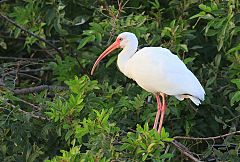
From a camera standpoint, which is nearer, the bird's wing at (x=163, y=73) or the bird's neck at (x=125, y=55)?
the bird's wing at (x=163, y=73)

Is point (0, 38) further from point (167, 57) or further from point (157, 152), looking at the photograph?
point (157, 152)

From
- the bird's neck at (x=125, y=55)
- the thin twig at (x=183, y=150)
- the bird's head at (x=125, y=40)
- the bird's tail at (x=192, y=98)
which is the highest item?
the bird's head at (x=125, y=40)

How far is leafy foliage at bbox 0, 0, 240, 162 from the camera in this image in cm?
588

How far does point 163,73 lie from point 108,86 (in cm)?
76

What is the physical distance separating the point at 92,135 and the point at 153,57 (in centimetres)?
95

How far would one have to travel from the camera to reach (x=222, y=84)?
23.6 feet

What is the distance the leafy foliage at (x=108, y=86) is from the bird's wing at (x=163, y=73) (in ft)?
0.67

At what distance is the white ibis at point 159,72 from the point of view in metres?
6.28

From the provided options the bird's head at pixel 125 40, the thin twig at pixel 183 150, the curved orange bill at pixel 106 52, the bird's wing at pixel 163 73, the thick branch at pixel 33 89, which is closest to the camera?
the thin twig at pixel 183 150

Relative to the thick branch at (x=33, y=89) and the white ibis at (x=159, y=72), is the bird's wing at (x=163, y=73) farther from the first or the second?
the thick branch at (x=33, y=89)

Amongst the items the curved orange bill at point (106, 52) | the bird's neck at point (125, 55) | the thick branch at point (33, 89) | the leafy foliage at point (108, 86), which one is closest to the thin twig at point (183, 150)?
the leafy foliage at point (108, 86)

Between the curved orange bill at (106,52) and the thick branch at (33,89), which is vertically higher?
the curved orange bill at (106,52)

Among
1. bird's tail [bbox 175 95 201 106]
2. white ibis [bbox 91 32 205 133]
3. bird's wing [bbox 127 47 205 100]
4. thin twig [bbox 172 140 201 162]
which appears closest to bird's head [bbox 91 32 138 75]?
white ibis [bbox 91 32 205 133]

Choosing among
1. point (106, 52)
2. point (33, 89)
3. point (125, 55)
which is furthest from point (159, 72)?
point (33, 89)
